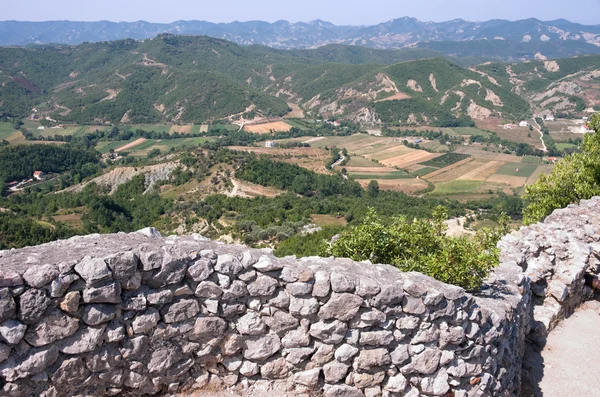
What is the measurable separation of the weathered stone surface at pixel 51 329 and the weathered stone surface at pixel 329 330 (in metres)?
3.91

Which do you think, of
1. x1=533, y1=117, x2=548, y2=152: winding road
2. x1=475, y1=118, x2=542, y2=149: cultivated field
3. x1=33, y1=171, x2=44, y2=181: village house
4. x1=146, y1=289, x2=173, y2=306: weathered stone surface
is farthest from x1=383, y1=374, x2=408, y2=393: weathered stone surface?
x1=475, y1=118, x2=542, y2=149: cultivated field

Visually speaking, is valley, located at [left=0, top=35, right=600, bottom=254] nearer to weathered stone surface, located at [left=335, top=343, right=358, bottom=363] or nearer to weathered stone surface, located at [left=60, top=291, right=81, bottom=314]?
weathered stone surface, located at [left=335, top=343, right=358, bottom=363]

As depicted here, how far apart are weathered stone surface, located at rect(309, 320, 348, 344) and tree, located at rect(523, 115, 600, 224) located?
15514 mm

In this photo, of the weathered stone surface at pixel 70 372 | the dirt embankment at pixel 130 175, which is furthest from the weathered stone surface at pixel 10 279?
the dirt embankment at pixel 130 175

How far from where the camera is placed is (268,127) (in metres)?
180

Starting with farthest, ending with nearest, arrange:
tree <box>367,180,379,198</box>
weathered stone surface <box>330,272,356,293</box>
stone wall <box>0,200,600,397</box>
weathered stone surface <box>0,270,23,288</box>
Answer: tree <box>367,180,379,198</box> → weathered stone surface <box>330,272,356,293</box> → stone wall <box>0,200,600,397</box> → weathered stone surface <box>0,270,23,288</box>

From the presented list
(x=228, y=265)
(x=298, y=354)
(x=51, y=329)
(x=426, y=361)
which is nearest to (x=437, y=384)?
(x=426, y=361)

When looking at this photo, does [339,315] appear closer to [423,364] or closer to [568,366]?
[423,364]

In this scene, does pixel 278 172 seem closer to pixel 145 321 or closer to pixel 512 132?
pixel 145 321

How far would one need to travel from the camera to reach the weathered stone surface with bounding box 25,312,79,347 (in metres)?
5.91

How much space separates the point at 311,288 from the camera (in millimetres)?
7238

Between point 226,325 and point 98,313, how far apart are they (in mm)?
2120

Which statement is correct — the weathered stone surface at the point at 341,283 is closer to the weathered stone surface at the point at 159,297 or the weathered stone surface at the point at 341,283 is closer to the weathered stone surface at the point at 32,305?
the weathered stone surface at the point at 159,297

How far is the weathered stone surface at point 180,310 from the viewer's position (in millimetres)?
6844
